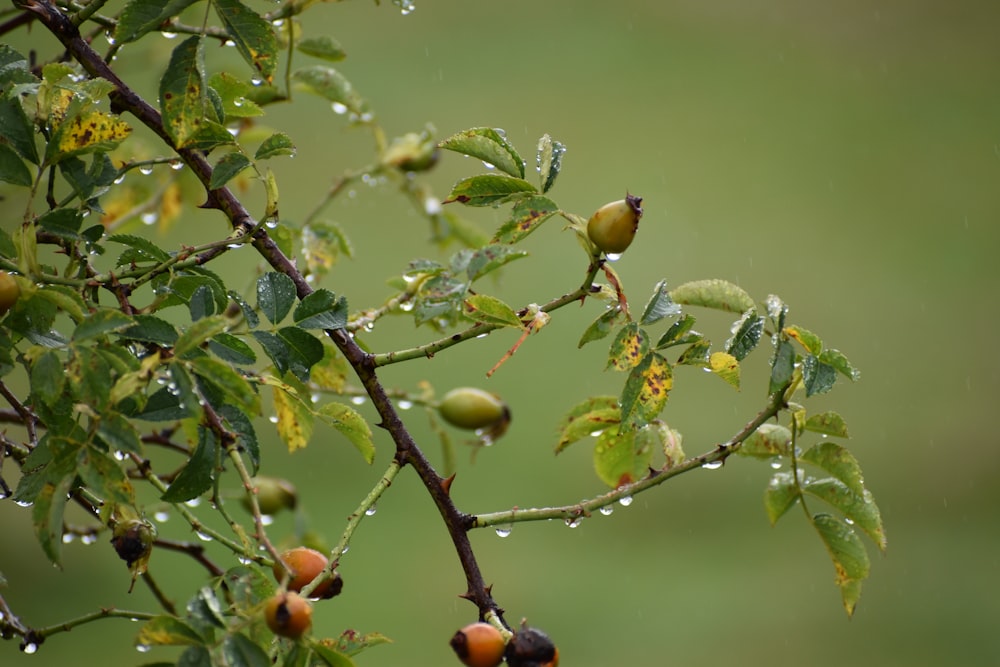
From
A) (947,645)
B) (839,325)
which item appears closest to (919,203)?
(839,325)

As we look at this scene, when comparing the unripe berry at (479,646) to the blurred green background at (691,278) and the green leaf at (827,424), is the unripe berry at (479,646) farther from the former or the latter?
the blurred green background at (691,278)

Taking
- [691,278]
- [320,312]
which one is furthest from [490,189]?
[691,278]

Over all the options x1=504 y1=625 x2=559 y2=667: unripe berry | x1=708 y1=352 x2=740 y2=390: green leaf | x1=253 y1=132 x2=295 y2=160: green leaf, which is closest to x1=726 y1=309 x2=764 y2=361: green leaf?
x1=708 y1=352 x2=740 y2=390: green leaf

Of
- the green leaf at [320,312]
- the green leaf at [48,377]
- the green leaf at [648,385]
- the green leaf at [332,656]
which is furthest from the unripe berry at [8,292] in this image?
the green leaf at [648,385]

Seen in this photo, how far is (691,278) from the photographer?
336cm

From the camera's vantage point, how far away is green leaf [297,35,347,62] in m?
0.93

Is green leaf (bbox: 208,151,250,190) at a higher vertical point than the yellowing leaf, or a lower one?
higher

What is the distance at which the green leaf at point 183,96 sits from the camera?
1.83 ft

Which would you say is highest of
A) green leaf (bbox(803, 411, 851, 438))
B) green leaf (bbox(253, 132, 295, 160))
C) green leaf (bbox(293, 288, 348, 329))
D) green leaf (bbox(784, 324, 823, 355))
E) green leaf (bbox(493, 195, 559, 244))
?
green leaf (bbox(253, 132, 295, 160))

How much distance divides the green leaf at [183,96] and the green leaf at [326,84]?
0.35 metres

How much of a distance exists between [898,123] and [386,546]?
3.73 m

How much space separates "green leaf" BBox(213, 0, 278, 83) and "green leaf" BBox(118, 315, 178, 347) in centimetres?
16

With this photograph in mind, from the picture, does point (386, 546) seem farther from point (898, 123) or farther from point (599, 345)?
point (898, 123)

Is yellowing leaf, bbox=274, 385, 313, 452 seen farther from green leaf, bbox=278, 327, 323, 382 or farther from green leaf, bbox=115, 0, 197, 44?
green leaf, bbox=115, 0, 197, 44
